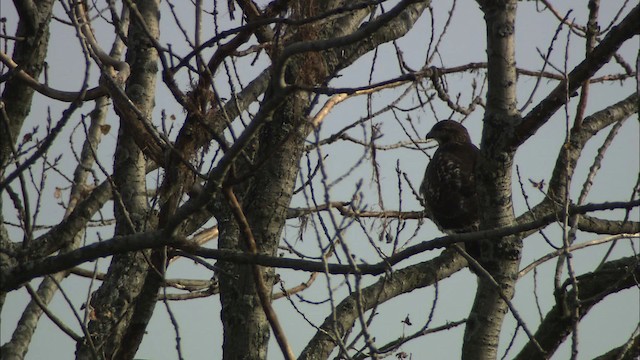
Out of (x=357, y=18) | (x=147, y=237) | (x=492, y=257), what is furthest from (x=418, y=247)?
(x=357, y=18)

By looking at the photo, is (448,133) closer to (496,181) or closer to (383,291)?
(383,291)

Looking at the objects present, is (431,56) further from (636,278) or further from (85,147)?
(85,147)

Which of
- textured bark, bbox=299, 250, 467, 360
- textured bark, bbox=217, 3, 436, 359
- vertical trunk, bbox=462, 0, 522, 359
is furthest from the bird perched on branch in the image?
vertical trunk, bbox=462, 0, 522, 359

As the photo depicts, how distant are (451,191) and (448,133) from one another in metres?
0.98

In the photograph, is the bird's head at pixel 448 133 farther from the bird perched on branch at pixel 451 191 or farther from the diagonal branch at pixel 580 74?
the diagonal branch at pixel 580 74

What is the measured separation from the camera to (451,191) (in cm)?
778

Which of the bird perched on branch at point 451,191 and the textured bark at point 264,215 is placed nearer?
the textured bark at point 264,215

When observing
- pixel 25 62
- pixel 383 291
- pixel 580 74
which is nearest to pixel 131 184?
pixel 25 62

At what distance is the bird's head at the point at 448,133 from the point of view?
858cm

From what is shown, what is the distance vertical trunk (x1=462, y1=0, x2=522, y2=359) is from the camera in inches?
171

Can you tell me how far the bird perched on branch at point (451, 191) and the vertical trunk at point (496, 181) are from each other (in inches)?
109

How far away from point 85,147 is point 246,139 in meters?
4.49

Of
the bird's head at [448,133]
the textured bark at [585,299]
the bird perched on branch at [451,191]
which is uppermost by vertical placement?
A: the bird's head at [448,133]

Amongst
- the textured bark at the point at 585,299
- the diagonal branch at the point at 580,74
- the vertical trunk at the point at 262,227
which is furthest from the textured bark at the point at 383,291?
the diagonal branch at the point at 580,74
